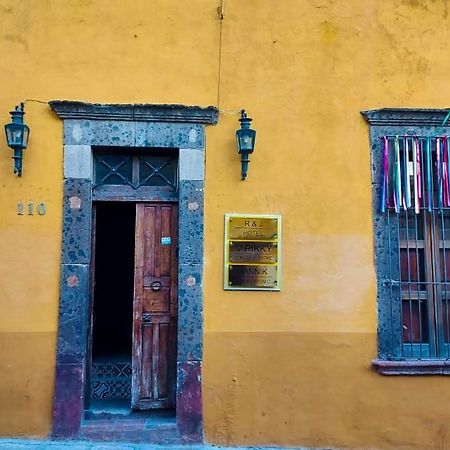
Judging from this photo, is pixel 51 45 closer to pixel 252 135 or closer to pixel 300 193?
pixel 252 135

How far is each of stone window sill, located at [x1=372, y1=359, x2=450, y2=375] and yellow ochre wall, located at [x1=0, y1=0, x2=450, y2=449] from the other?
9cm

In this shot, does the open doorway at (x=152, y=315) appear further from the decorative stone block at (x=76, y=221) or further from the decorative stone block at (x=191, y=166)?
the decorative stone block at (x=191, y=166)

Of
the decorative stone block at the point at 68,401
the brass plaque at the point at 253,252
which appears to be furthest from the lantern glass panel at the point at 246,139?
the decorative stone block at the point at 68,401

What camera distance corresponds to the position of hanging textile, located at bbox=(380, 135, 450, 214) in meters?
5.07

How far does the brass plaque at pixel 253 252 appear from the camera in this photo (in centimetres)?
499

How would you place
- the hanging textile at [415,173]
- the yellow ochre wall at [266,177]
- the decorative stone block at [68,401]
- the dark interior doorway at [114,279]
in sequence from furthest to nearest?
the dark interior doorway at [114,279]
the hanging textile at [415,173]
the yellow ochre wall at [266,177]
the decorative stone block at [68,401]

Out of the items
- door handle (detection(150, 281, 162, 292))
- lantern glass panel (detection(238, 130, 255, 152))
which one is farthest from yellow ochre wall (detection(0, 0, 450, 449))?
door handle (detection(150, 281, 162, 292))

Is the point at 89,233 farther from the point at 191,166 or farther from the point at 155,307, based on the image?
the point at 191,166

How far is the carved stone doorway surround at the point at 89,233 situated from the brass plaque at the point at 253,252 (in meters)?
0.33

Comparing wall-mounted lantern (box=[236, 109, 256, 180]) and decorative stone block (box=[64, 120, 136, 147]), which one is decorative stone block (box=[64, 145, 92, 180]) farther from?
wall-mounted lantern (box=[236, 109, 256, 180])

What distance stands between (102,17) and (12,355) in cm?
344

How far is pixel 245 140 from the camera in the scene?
4918mm

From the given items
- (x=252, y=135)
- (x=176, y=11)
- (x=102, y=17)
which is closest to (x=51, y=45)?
(x=102, y=17)

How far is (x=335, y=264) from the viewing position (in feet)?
16.5
